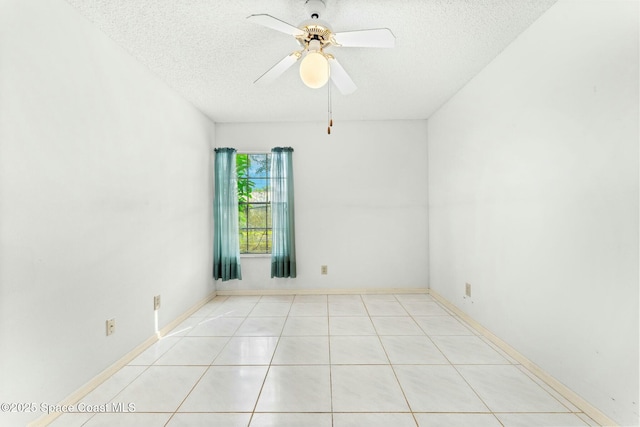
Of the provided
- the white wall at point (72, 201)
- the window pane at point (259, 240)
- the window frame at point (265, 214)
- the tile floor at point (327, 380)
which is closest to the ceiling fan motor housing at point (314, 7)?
the white wall at point (72, 201)

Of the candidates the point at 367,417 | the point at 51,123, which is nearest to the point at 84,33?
the point at 51,123

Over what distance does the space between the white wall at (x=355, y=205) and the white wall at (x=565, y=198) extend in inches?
51.1

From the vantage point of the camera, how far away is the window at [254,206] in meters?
4.27

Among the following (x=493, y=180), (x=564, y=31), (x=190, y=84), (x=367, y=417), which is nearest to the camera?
(x=367, y=417)

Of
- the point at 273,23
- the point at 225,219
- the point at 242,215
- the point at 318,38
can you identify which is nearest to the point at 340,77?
the point at 318,38

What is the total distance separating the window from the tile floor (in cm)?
138

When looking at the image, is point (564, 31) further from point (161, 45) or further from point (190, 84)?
point (190, 84)

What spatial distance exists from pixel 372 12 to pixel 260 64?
3.54 ft

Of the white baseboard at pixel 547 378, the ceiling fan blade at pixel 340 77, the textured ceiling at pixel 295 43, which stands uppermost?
the textured ceiling at pixel 295 43

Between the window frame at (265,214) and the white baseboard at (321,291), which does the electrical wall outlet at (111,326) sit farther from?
the window frame at (265,214)

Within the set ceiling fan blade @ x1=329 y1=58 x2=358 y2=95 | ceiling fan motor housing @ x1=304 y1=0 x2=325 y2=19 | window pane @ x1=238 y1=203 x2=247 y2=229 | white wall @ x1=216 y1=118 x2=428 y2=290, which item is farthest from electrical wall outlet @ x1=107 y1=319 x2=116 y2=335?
ceiling fan motor housing @ x1=304 y1=0 x2=325 y2=19

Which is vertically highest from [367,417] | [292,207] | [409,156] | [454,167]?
[409,156]

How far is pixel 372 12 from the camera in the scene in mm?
1896

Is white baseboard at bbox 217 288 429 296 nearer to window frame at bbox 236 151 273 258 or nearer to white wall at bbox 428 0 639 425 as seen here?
window frame at bbox 236 151 273 258
